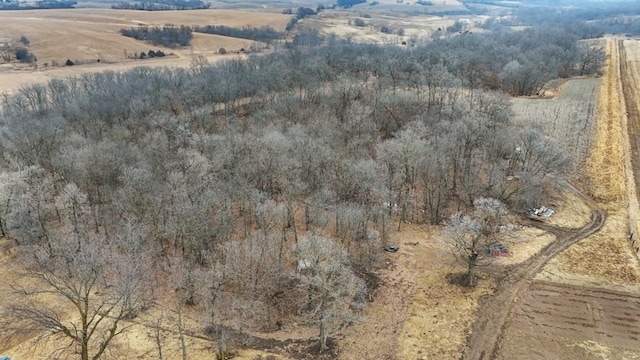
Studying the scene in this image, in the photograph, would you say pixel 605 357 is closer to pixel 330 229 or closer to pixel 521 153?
pixel 330 229

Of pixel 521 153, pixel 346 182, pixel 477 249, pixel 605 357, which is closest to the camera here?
pixel 605 357

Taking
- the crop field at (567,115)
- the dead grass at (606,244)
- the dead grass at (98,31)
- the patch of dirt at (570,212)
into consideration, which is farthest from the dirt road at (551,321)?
the dead grass at (98,31)

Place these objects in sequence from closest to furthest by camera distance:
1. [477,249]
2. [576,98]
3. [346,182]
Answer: [477,249] → [346,182] → [576,98]

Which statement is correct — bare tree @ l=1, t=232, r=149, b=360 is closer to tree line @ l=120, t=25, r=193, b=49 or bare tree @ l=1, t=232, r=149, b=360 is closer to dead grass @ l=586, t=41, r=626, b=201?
dead grass @ l=586, t=41, r=626, b=201

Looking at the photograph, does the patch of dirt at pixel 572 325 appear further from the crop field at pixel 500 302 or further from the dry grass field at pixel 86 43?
the dry grass field at pixel 86 43

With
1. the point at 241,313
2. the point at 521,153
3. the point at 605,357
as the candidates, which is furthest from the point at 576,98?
the point at 241,313

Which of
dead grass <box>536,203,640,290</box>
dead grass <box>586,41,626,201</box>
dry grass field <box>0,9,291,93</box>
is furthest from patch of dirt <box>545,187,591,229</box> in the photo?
dry grass field <box>0,9,291,93</box>
